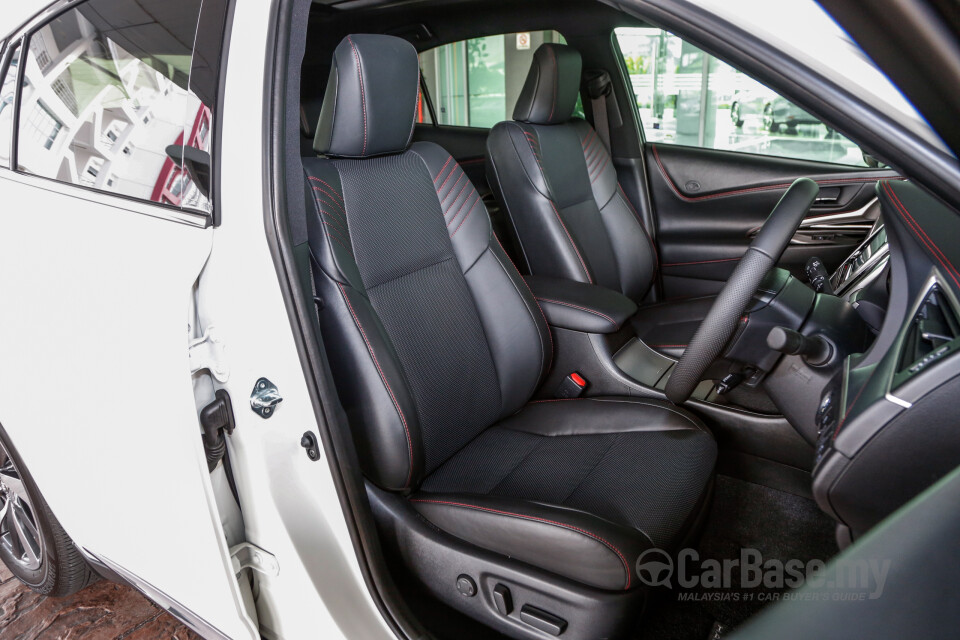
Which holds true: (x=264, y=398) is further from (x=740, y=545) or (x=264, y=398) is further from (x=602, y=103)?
(x=602, y=103)

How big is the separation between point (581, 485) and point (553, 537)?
0.24m

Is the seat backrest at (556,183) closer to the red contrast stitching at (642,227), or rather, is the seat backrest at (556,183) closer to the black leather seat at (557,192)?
the black leather seat at (557,192)

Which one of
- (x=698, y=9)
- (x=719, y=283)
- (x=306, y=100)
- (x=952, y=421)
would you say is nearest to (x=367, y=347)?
(x=698, y=9)

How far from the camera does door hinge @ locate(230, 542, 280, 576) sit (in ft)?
3.78

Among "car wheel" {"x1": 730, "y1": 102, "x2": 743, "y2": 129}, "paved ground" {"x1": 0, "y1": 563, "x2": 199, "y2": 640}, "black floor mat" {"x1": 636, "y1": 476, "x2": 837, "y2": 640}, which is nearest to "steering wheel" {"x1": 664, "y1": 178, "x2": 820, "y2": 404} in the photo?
"black floor mat" {"x1": 636, "y1": 476, "x2": 837, "y2": 640}

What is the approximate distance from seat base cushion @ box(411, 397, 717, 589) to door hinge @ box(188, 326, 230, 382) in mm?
437

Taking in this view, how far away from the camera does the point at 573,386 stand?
1817mm

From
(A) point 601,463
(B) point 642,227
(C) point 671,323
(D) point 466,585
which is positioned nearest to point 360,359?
(D) point 466,585

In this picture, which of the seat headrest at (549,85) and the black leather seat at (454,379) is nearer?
the black leather seat at (454,379)

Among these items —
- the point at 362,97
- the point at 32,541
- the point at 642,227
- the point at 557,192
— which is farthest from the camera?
the point at 642,227

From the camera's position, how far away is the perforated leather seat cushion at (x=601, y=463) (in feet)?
4.13

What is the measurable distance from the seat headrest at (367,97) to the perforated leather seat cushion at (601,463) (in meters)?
0.67

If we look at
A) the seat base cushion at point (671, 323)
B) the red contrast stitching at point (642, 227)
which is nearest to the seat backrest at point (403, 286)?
the seat base cushion at point (671, 323)

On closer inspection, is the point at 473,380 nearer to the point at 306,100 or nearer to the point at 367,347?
the point at 367,347
